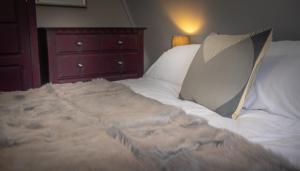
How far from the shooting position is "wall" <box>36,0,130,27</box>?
3.07 metres

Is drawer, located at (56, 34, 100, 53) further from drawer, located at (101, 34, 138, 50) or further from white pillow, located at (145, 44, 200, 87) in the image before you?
white pillow, located at (145, 44, 200, 87)

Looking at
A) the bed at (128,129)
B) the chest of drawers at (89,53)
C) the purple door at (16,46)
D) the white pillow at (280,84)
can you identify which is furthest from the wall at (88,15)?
the white pillow at (280,84)

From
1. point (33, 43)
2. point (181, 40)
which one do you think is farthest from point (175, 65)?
point (33, 43)

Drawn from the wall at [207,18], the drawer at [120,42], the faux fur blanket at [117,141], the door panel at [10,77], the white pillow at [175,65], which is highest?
the wall at [207,18]

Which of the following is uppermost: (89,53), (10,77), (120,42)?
(120,42)

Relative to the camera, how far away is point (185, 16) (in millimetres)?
2691

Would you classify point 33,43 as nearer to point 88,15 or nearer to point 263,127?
point 88,15

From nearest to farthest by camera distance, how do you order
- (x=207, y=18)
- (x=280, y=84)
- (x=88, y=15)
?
(x=280, y=84) < (x=207, y=18) < (x=88, y=15)

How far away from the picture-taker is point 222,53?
1.34 m

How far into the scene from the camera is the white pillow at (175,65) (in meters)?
1.84

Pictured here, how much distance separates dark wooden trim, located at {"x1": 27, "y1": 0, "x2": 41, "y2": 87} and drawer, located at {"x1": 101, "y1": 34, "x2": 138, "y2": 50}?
0.60 m

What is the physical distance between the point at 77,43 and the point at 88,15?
75 cm

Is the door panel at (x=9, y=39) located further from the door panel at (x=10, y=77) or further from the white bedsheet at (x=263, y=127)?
the white bedsheet at (x=263, y=127)

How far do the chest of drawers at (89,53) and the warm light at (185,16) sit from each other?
38 cm
